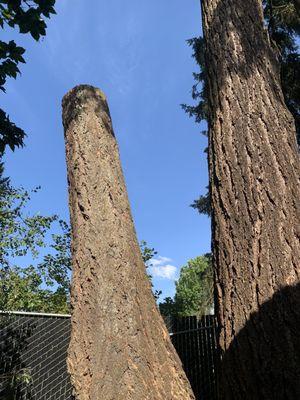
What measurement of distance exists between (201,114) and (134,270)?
11.9 metres

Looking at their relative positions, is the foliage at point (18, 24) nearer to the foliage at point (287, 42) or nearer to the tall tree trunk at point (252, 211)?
the tall tree trunk at point (252, 211)

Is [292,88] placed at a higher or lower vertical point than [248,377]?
higher

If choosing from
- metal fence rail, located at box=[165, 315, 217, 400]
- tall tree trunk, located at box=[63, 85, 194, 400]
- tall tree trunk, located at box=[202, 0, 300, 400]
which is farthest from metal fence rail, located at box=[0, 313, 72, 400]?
tall tree trunk, located at box=[202, 0, 300, 400]

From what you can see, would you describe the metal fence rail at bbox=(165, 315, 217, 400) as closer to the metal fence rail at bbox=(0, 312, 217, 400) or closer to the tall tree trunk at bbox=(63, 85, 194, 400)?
the metal fence rail at bbox=(0, 312, 217, 400)

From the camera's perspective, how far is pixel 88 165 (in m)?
2.92

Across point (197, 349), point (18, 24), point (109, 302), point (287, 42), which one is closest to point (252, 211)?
point (109, 302)

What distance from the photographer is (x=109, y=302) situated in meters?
2.33

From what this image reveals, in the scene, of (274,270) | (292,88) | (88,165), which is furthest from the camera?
(292,88)

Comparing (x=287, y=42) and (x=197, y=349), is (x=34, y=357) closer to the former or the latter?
(x=197, y=349)

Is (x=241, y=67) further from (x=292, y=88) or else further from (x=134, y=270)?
(x=292, y=88)

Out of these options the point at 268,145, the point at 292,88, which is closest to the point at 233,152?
the point at 268,145

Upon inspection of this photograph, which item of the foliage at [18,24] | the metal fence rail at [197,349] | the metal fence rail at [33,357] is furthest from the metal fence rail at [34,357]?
the foliage at [18,24]

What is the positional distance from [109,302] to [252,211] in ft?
3.12

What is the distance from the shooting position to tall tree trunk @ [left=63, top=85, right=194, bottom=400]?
2.16 m
